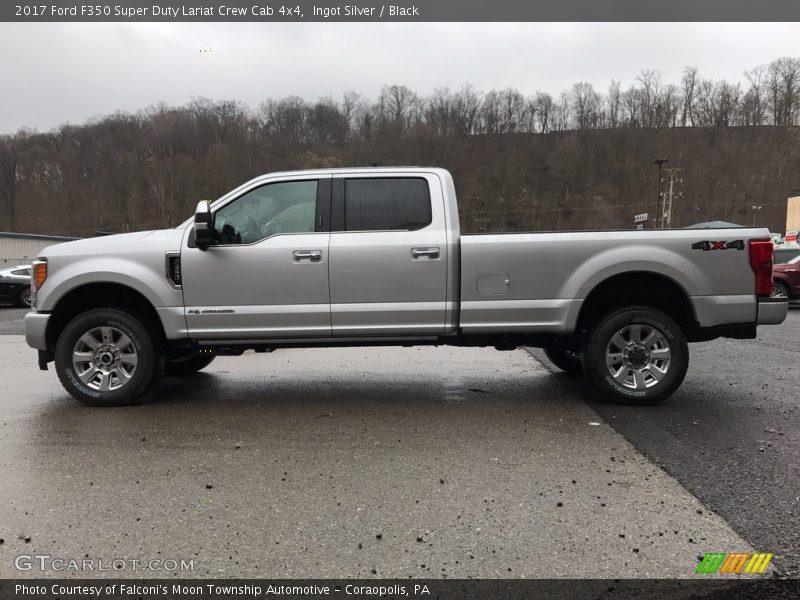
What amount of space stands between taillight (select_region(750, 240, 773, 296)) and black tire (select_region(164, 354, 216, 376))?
5.69m

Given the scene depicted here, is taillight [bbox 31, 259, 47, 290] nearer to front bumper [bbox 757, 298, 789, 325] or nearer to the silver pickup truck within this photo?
the silver pickup truck

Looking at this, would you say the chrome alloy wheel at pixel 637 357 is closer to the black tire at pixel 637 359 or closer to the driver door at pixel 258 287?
the black tire at pixel 637 359

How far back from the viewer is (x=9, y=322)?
589 inches

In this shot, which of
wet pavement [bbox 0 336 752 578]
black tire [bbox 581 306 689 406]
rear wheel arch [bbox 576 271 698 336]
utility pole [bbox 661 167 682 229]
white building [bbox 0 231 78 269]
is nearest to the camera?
wet pavement [bbox 0 336 752 578]

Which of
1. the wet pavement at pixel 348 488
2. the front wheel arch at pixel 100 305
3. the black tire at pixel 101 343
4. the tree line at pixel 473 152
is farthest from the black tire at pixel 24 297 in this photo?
the tree line at pixel 473 152

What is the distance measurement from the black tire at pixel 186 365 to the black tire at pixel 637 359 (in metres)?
4.32

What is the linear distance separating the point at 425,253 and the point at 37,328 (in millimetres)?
3624

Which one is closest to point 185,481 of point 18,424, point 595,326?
point 18,424

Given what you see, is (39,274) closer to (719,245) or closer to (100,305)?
(100,305)

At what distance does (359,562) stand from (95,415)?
357 centimetres

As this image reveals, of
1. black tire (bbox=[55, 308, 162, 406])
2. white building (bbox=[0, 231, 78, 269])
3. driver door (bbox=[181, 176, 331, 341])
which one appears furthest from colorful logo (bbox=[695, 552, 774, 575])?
white building (bbox=[0, 231, 78, 269])

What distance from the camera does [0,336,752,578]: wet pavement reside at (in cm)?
284

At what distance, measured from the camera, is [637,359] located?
5.38 meters

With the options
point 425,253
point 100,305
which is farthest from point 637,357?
point 100,305
